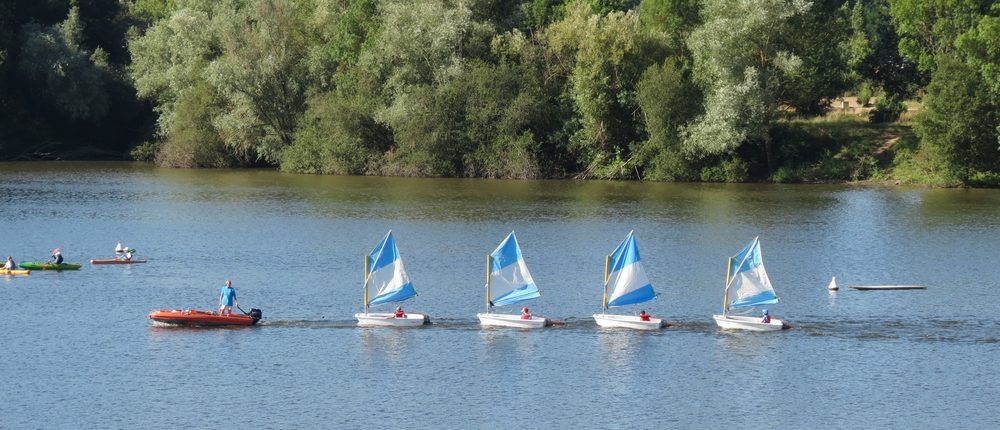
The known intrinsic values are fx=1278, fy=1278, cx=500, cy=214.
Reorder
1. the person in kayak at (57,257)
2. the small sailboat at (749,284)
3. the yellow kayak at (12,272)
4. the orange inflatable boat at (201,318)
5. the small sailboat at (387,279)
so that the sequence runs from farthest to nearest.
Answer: the person in kayak at (57,257)
the yellow kayak at (12,272)
the small sailboat at (387,279)
the small sailboat at (749,284)
the orange inflatable boat at (201,318)

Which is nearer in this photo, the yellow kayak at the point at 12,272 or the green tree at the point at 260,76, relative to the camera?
the yellow kayak at the point at 12,272

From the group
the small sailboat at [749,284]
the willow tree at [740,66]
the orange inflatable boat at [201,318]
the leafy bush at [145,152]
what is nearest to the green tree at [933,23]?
the willow tree at [740,66]

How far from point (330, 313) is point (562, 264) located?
15.7 m

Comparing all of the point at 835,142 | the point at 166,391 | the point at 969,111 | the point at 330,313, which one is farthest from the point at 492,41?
the point at 166,391

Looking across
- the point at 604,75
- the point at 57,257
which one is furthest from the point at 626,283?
the point at 604,75

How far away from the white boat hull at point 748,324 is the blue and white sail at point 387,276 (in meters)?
12.7

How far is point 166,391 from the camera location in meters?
42.4

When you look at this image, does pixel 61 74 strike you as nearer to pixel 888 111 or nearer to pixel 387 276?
pixel 888 111

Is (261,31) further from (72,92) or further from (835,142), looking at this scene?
(835,142)

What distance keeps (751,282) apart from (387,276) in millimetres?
14939

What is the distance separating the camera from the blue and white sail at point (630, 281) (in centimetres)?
5219

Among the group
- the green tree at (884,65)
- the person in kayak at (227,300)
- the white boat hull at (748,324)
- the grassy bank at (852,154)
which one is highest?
the green tree at (884,65)

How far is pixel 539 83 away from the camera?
107 metres

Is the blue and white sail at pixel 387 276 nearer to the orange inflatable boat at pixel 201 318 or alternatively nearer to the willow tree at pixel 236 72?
the orange inflatable boat at pixel 201 318
